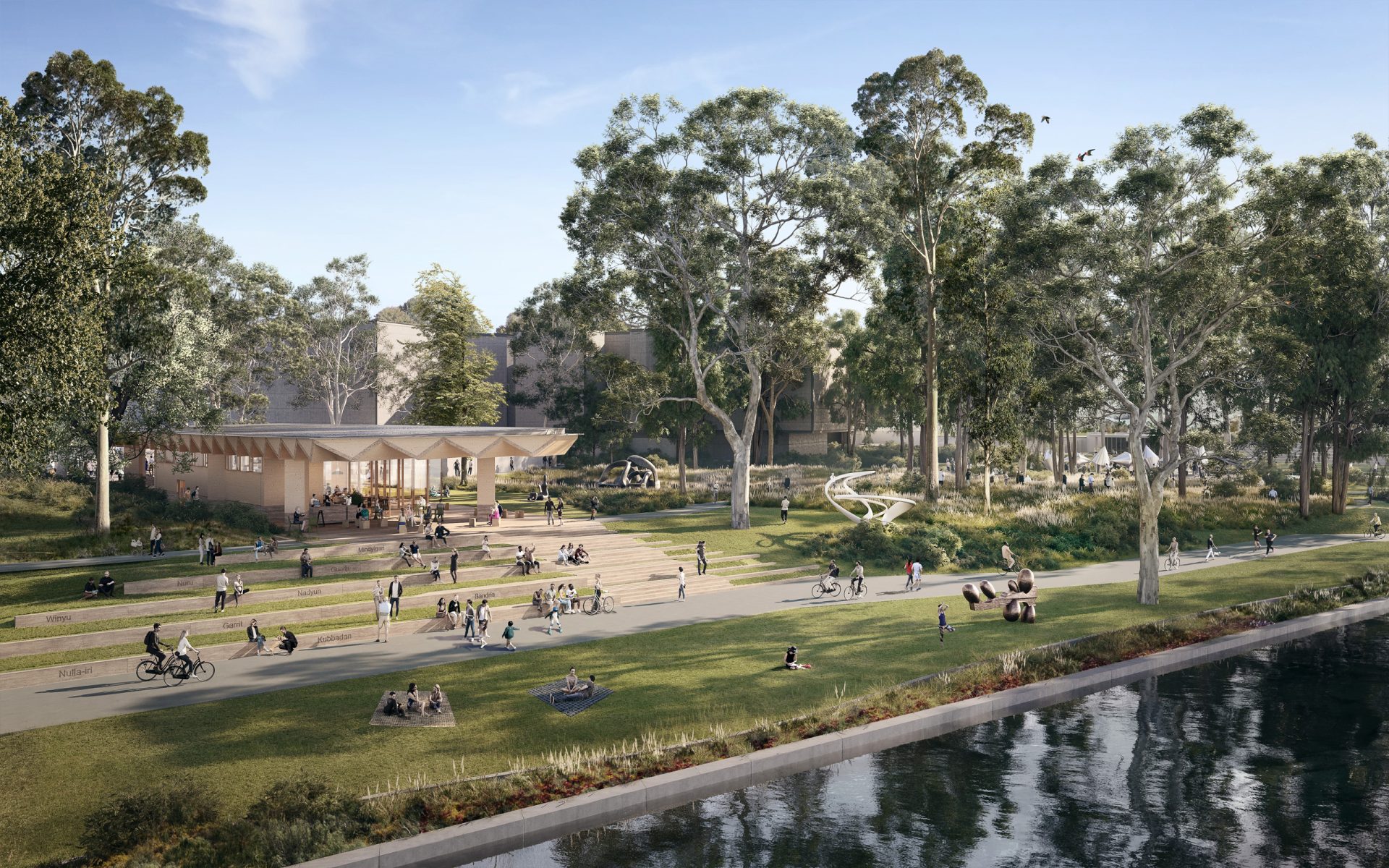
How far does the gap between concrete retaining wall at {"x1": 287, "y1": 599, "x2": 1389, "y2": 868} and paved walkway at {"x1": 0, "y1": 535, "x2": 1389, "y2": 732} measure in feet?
29.9

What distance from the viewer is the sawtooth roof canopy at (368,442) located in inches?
1455

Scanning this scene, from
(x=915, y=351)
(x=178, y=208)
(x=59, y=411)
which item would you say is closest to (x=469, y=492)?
(x=178, y=208)

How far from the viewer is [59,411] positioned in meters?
26.0

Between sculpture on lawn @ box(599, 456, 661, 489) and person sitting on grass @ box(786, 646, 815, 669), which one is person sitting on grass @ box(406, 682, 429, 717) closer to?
person sitting on grass @ box(786, 646, 815, 669)

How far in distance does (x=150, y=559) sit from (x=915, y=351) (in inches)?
1760

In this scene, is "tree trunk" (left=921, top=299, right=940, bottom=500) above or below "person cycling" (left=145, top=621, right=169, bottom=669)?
above

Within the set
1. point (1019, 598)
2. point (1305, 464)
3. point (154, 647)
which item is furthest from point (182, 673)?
point (1305, 464)

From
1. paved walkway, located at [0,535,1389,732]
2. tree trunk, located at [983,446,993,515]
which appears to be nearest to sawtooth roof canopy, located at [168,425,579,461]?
paved walkway, located at [0,535,1389,732]

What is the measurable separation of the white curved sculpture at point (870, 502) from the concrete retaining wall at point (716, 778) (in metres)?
17.8

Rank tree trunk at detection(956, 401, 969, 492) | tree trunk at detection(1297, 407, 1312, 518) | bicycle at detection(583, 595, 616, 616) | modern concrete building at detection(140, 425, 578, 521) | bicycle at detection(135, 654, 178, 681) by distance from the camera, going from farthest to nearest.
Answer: tree trunk at detection(1297, 407, 1312, 518) → tree trunk at detection(956, 401, 969, 492) → modern concrete building at detection(140, 425, 578, 521) → bicycle at detection(583, 595, 616, 616) → bicycle at detection(135, 654, 178, 681)

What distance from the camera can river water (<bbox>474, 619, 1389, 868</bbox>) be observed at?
15.6 metres

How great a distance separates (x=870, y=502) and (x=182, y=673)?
34813mm

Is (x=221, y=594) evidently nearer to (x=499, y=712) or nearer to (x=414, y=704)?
(x=414, y=704)

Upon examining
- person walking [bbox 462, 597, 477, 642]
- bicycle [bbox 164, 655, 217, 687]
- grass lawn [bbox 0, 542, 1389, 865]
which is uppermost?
person walking [bbox 462, 597, 477, 642]
